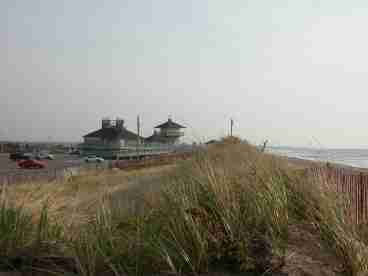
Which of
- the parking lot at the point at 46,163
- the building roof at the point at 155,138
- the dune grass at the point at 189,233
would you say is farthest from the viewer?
the building roof at the point at 155,138

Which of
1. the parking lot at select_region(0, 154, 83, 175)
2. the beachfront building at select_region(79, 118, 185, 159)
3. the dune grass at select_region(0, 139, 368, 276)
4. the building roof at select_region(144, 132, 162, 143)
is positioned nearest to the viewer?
the dune grass at select_region(0, 139, 368, 276)

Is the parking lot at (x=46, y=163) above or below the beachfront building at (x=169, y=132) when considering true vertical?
below

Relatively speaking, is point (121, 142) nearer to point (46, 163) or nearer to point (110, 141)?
point (110, 141)

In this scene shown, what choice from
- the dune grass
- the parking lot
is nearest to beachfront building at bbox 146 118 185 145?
the parking lot

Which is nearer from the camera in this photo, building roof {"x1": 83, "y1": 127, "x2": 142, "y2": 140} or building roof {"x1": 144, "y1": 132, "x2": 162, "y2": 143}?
building roof {"x1": 83, "y1": 127, "x2": 142, "y2": 140}

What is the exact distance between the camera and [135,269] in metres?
3.74

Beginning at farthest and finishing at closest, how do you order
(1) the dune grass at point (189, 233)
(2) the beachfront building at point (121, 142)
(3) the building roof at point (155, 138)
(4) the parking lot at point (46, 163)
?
(3) the building roof at point (155, 138), (2) the beachfront building at point (121, 142), (4) the parking lot at point (46, 163), (1) the dune grass at point (189, 233)

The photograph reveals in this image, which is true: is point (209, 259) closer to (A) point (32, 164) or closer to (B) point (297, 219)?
(B) point (297, 219)

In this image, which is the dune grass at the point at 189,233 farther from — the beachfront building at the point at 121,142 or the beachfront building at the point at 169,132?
the beachfront building at the point at 169,132

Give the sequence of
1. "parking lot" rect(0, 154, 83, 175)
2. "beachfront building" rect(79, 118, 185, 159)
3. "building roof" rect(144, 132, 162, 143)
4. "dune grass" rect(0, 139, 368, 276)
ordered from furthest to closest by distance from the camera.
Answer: "building roof" rect(144, 132, 162, 143) → "beachfront building" rect(79, 118, 185, 159) → "parking lot" rect(0, 154, 83, 175) → "dune grass" rect(0, 139, 368, 276)

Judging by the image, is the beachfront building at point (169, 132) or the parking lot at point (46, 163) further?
the beachfront building at point (169, 132)

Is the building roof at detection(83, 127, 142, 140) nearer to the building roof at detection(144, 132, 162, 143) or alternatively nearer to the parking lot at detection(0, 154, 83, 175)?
the building roof at detection(144, 132, 162, 143)

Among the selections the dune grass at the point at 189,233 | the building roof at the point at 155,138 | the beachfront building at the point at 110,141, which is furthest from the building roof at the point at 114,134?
the dune grass at the point at 189,233

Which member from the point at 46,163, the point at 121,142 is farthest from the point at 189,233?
the point at 121,142
